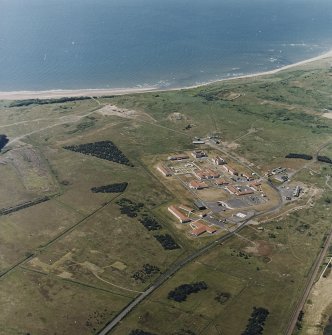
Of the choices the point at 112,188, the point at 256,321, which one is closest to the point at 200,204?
the point at 112,188

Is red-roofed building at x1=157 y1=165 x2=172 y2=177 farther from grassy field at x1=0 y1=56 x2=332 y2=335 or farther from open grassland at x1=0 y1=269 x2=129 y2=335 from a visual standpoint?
open grassland at x1=0 y1=269 x2=129 y2=335

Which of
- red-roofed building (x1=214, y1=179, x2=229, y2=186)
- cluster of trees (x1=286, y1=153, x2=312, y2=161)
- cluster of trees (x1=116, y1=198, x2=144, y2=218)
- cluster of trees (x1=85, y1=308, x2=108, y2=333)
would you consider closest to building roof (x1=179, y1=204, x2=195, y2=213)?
cluster of trees (x1=116, y1=198, x2=144, y2=218)

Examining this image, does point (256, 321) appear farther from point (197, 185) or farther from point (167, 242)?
point (197, 185)

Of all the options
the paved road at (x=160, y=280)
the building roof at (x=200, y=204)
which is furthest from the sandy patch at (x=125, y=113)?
the paved road at (x=160, y=280)

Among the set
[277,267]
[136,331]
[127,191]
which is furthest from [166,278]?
[127,191]

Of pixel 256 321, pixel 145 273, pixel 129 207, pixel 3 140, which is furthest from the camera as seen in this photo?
pixel 3 140

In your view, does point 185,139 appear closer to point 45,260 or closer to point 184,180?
point 184,180

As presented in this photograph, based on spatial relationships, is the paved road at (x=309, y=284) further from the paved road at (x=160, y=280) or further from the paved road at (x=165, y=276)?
the paved road at (x=160, y=280)
